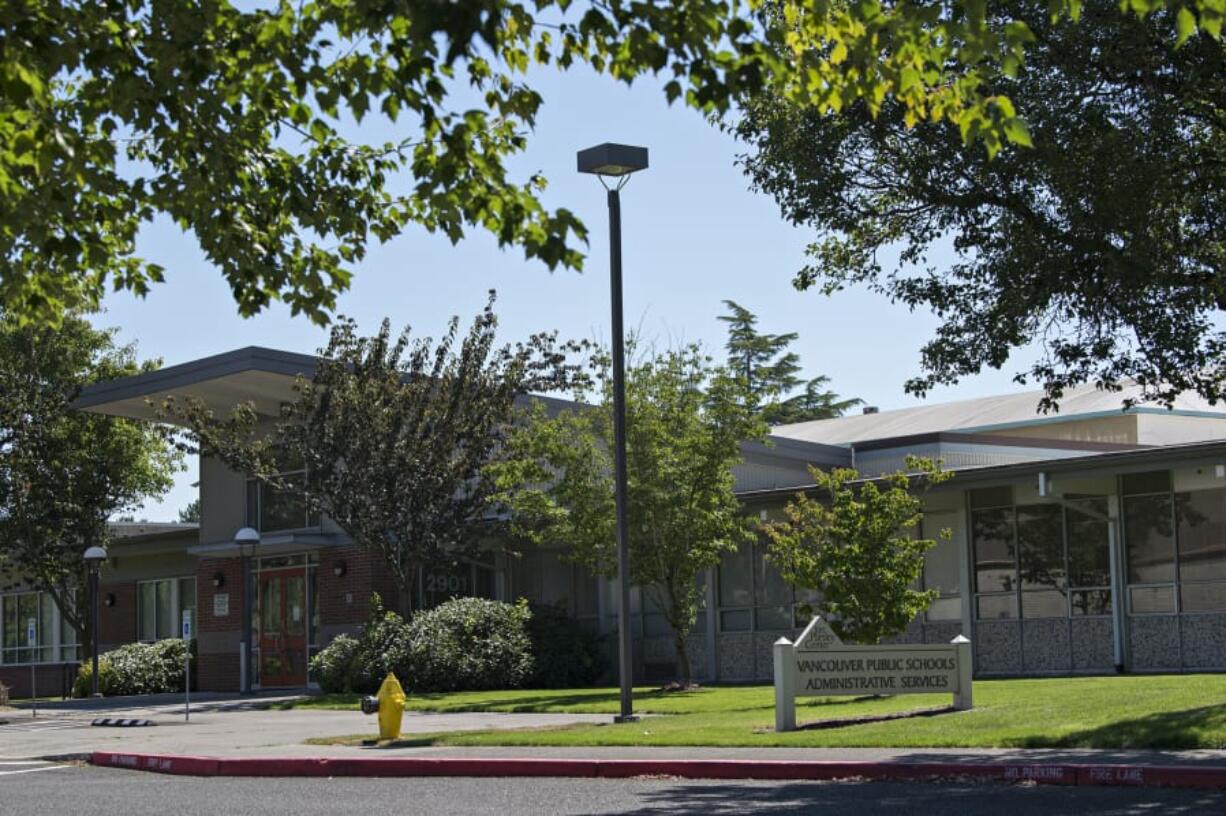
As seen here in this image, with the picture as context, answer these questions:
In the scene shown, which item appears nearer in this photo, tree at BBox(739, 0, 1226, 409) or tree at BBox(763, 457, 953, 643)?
tree at BBox(739, 0, 1226, 409)

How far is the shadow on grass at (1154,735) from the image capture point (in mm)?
13367

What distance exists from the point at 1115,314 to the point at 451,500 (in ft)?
54.1

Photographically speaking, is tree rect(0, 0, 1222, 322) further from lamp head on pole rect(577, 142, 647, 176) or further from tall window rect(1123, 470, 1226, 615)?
tall window rect(1123, 470, 1226, 615)

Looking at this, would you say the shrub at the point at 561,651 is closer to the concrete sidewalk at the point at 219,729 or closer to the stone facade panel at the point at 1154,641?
the concrete sidewalk at the point at 219,729

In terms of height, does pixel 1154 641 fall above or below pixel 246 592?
below

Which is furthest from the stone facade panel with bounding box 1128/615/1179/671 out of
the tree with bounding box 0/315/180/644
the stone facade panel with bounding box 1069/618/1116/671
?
the tree with bounding box 0/315/180/644

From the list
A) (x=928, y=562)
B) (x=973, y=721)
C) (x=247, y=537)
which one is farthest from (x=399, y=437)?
(x=973, y=721)

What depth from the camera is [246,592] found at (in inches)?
1265

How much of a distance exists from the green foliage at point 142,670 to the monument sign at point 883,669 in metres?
21.6

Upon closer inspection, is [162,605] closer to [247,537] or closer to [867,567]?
[247,537]

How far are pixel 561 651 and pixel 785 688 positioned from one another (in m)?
13.8

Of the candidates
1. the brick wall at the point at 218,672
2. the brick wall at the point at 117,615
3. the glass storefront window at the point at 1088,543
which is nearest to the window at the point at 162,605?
the brick wall at the point at 117,615

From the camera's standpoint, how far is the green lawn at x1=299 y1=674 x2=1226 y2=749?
14.2m

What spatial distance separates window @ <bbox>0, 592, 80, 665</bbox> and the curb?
2743cm
